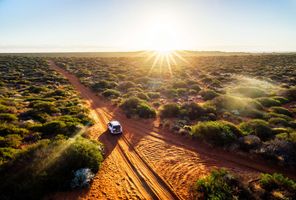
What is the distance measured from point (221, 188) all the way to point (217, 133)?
6.51 meters

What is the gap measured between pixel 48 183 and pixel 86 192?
1817mm

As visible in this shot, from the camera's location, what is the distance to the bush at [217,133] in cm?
1457

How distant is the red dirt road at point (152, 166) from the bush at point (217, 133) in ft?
2.71

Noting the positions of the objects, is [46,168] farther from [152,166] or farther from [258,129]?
[258,129]

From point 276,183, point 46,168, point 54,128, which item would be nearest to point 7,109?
point 54,128

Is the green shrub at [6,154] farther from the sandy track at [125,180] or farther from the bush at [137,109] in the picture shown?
the bush at [137,109]

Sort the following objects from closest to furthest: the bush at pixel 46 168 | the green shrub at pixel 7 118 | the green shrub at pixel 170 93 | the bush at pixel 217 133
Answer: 1. the bush at pixel 46 168
2. the bush at pixel 217 133
3. the green shrub at pixel 7 118
4. the green shrub at pixel 170 93

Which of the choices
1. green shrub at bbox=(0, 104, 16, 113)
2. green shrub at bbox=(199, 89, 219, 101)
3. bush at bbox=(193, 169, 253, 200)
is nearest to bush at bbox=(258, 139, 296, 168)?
bush at bbox=(193, 169, 253, 200)

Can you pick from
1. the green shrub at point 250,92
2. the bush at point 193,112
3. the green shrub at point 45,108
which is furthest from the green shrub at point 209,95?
the green shrub at point 45,108

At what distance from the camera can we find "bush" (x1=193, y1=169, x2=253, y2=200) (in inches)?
340

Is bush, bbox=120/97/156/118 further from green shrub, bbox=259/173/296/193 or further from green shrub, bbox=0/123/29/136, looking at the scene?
green shrub, bbox=259/173/296/193

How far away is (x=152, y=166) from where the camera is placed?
12.1 metres

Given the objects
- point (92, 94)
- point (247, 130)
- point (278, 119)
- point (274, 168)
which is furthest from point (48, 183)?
point (92, 94)

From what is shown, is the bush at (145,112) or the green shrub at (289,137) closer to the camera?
the green shrub at (289,137)
